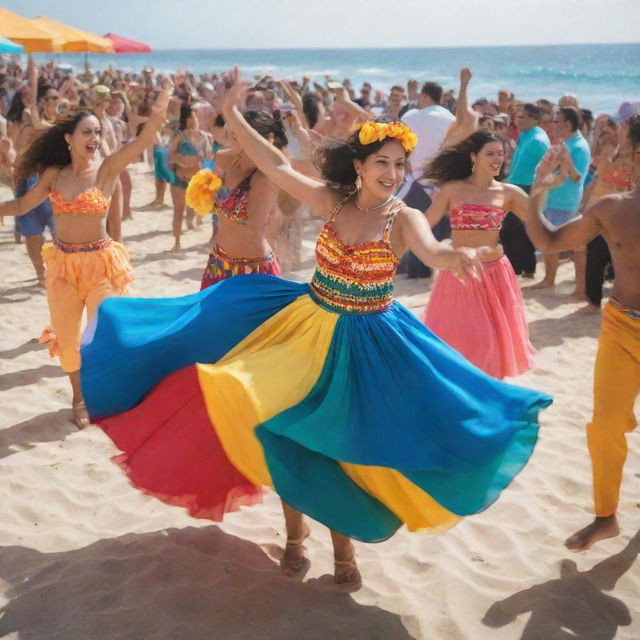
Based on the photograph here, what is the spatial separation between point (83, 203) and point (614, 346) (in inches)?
144

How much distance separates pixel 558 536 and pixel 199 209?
3108mm

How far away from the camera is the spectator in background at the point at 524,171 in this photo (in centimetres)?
973

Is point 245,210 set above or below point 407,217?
below

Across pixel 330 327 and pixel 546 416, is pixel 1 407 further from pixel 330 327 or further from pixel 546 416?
pixel 546 416

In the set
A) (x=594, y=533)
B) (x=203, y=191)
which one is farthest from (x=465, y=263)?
(x=203, y=191)

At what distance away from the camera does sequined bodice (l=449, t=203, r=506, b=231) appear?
19.5ft

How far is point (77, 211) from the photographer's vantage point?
18.3ft

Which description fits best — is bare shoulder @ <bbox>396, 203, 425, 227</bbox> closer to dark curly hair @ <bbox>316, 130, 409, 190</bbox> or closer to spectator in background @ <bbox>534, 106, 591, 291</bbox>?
dark curly hair @ <bbox>316, 130, 409, 190</bbox>

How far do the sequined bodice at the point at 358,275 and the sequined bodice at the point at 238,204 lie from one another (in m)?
1.42

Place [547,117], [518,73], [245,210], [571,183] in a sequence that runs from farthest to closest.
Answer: [518,73] → [547,117] → [571,183] → [245,210]

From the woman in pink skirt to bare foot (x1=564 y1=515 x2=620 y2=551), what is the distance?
1.74 meters

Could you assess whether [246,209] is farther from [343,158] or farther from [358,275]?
[358,275]

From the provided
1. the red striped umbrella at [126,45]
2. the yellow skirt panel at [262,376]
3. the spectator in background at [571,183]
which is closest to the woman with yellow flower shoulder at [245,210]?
the yellow skirt panel at [262,376]

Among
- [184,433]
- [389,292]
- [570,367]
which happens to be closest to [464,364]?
[389,292]
